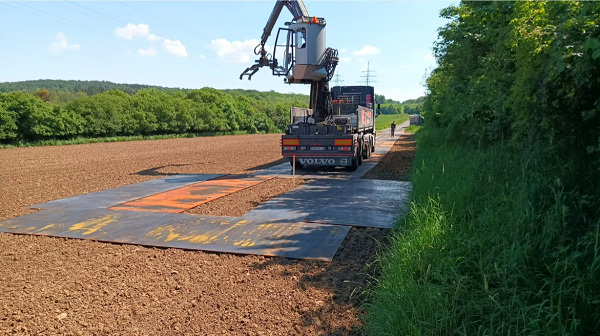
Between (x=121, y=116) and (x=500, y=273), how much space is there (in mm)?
42594

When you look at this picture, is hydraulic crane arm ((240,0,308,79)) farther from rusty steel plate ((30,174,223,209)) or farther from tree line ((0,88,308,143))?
tree line ((0,88,308,143))

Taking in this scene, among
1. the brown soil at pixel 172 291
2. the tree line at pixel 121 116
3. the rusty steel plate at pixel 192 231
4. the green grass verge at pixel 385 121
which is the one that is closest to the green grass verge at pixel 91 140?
the tree line at pixel 121 116

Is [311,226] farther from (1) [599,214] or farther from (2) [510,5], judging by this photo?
(2) [510,5]

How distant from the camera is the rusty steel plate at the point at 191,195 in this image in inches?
320

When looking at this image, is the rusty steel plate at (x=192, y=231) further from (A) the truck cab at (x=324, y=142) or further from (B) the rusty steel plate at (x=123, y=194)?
(A) the truck cab at (x=324, y=142)

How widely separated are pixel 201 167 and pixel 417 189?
10.5 metres

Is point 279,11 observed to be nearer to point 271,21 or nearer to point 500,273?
point 271,21

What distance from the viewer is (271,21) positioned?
15109mm

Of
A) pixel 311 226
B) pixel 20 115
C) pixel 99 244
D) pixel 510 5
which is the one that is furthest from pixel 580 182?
pixel 20 115

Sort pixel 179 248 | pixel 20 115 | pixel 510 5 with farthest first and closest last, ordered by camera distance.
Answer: pixel 20 115, pixel 510 5, pixel 179 248


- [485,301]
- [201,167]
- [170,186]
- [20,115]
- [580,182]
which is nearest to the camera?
[485,301]

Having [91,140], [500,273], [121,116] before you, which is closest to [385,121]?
[121,116]

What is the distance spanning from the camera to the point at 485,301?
3062 mm

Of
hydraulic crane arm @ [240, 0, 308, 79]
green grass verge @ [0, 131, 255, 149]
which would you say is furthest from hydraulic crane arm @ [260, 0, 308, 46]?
green grass verge @ [0, 131, 255, 149]
